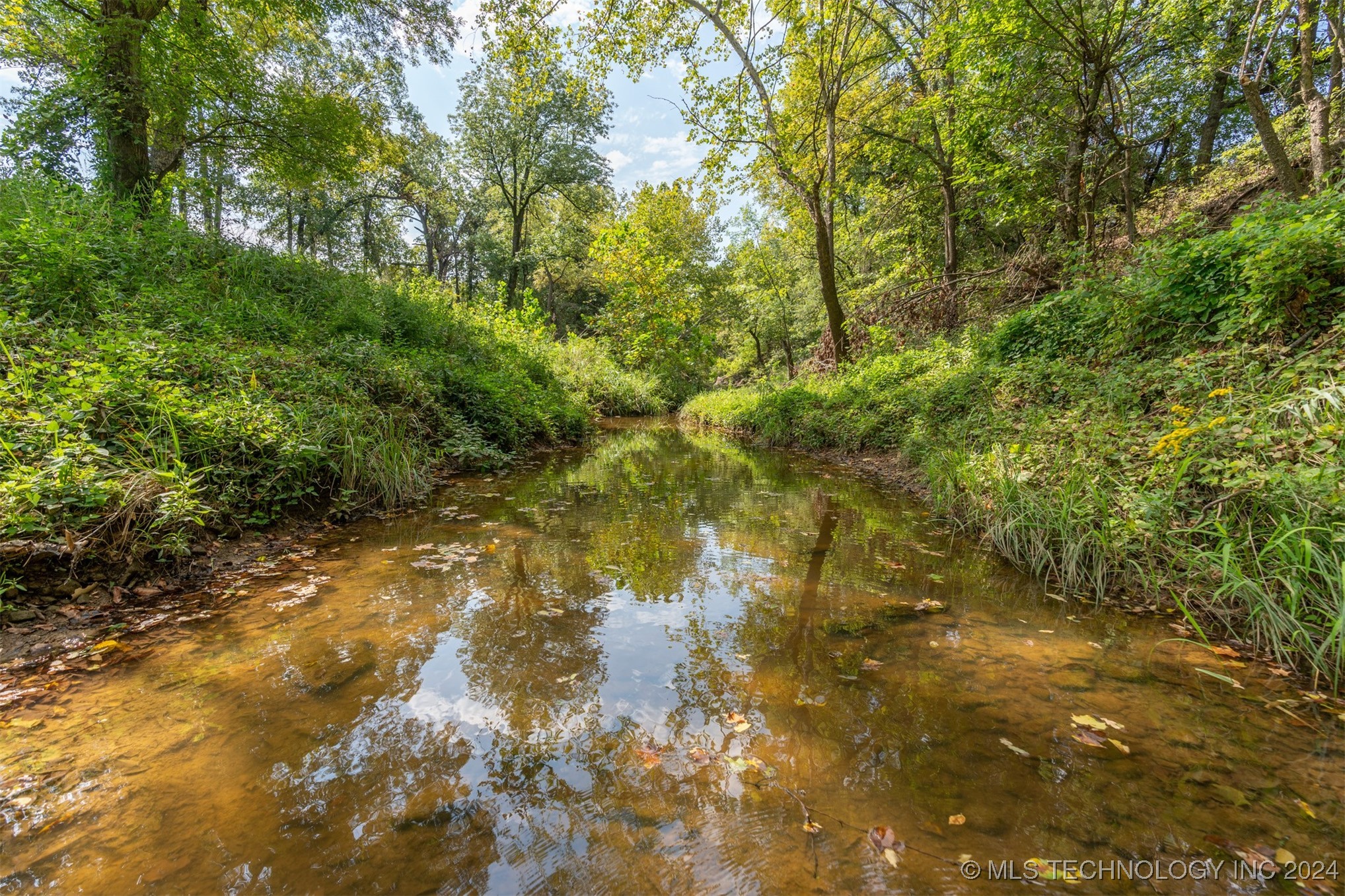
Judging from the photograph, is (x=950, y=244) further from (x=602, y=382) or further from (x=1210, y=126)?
(x=602, y=382)

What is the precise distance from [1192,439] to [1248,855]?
329cm

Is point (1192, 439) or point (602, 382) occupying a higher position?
point (602, 382)

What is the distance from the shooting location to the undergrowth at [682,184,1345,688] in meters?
2.88

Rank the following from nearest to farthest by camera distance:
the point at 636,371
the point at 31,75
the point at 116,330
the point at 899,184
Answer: the point at 116,330, the point at 31,75, the point at 899,184, the point at 636,371

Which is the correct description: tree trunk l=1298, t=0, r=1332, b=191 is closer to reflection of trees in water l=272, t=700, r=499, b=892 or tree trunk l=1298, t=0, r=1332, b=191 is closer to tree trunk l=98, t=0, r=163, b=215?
reflection of trees in water l=272, t=700, r=499, b=892

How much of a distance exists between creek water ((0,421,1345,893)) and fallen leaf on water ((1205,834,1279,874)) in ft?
0.12

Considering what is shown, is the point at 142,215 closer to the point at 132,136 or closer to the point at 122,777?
the point at 132,136

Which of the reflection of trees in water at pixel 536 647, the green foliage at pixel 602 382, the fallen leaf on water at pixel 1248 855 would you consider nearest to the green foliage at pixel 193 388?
the reflection of trees in water at pixel 536 647

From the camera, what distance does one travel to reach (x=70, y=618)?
9.45 ft

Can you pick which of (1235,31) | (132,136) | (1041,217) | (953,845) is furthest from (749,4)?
(953,845)

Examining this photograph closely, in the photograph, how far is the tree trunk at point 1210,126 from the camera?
12.9m

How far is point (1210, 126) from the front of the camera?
1359 centimetres

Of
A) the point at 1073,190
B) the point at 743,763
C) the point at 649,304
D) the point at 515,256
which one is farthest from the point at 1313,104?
the point at 515,256

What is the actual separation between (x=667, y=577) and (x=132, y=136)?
34.4 ft
